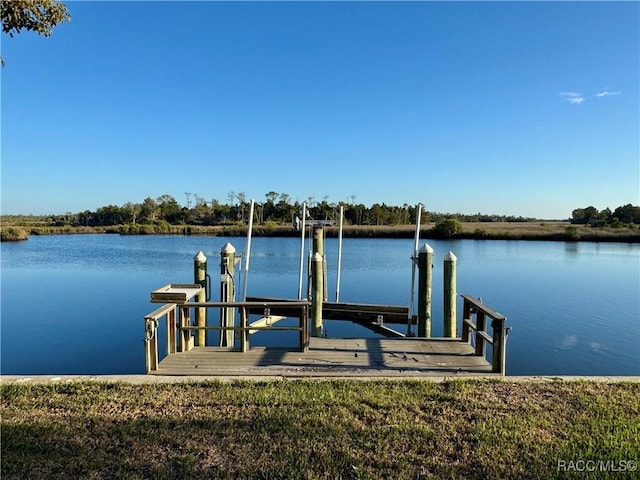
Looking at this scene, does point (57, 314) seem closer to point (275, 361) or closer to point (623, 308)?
point (275, 361)

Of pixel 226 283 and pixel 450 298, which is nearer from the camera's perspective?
pixel 450 298

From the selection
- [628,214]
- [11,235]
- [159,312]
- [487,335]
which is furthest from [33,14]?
[628,214]

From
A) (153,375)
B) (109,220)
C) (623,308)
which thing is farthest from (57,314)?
(109,220)

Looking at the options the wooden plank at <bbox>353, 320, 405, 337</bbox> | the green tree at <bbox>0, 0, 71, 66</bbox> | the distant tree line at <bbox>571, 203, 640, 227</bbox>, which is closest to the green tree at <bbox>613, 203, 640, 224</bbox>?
the distant tree line at <bbox>571, 203, 640, 227</bbox>

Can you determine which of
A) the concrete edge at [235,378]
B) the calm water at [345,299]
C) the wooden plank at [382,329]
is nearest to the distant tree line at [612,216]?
the calm water at [345,299]

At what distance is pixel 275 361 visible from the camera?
571 centimetres

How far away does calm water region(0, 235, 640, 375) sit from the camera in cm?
888

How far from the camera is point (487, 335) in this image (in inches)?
228

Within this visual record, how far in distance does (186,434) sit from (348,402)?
154 cm

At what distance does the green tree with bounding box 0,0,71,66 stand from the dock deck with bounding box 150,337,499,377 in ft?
13.2

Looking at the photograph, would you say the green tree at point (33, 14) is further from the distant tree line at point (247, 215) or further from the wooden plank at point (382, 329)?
the distant tree line at point (247, 215)

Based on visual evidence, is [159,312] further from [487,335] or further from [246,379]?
[487,335]

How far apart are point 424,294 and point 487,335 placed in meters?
1.87

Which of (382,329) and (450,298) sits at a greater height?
(450,298)
